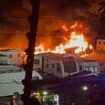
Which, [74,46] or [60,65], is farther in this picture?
[74,46]

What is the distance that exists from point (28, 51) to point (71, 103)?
9.73m

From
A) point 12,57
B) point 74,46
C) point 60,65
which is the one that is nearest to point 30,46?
point 12,57

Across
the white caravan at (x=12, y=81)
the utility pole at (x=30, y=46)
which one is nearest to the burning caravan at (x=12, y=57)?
the white caravan at (x=12, y=81)

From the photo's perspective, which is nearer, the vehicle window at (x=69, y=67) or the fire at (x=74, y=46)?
the vehicle window at (x=69, y=67)

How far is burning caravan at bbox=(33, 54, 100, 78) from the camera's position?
23.3 meters

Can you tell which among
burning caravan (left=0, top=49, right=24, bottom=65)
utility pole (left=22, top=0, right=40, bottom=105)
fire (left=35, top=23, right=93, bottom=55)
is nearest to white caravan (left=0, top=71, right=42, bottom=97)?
burning caravan (left=0, top=49, right=24, bottom=65)

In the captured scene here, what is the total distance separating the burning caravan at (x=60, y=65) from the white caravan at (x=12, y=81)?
71.7 inches

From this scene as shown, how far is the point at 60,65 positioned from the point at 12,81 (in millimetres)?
3594

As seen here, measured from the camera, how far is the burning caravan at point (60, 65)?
2331 cm

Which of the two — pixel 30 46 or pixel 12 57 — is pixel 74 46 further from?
pixel 30 46

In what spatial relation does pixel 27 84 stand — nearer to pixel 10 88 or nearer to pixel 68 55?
pixel 10 88

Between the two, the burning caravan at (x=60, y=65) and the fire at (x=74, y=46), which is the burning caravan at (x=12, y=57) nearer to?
the burning caravan at (x=60, y=65)

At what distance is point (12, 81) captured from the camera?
21703mm

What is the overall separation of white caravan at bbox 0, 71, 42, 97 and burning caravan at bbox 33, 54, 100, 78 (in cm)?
182
